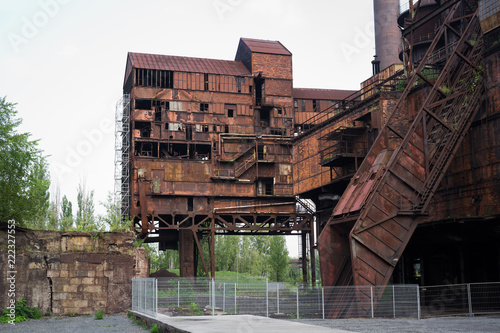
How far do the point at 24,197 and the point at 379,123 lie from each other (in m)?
18.4

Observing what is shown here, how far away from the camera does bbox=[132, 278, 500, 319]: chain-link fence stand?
67.0ft

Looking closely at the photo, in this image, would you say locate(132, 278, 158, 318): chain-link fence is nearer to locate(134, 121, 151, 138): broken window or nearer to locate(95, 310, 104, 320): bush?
locate(95, 310, 104, 320): bush

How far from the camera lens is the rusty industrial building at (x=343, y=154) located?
2364 centimetres

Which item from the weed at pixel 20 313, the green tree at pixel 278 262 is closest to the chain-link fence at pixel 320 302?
the weed at pixel 20 313

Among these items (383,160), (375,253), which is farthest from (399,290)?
(383,160)

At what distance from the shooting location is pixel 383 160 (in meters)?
24.5

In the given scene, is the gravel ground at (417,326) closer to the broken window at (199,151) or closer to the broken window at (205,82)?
the broken window at (199,151)

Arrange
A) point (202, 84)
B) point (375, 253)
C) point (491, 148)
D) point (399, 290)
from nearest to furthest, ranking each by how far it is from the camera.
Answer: point (399, 290) → point (375, 253) → point (491, 148) → point (202, 84)

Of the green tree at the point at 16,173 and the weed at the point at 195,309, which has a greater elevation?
the green tree at the point at 16,173

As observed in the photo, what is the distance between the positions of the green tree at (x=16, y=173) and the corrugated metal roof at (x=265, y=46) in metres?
23.1

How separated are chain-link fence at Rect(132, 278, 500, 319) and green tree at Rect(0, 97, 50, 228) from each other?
687 cm

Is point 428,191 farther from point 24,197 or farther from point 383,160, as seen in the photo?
point 24,197

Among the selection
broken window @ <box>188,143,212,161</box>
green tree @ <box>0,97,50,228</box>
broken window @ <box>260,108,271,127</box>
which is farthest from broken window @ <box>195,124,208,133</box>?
green tree @ <box>0,97,50,228</box>

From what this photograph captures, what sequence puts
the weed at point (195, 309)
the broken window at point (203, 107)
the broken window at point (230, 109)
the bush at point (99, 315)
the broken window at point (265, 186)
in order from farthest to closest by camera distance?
the broken window at point (230, 109) < the broken window at point (203, 107) < the broken window at point (265, 186) < the weed at point (195, 309) < the bush at point (99, 315)
